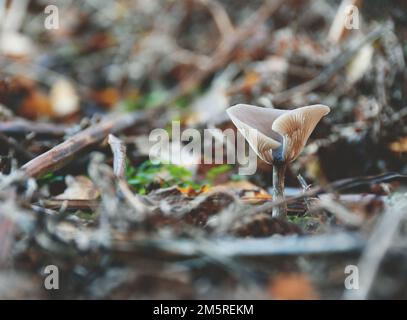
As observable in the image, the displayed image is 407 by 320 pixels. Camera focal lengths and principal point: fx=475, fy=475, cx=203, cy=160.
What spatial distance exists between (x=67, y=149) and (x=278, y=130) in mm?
775

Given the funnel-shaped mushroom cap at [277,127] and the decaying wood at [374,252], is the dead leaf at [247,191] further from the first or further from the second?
the decaying wood at [374,252]

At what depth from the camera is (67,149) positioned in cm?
165

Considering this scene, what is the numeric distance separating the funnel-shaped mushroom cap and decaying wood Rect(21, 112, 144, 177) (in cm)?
60

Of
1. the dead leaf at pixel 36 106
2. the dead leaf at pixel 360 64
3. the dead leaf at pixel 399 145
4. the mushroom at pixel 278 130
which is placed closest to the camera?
the mushroom at pixel 278 130

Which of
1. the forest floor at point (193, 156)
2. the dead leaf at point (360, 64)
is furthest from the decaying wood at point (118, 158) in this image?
the dead leaf at point (360, 64)

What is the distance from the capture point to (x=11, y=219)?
1.03m

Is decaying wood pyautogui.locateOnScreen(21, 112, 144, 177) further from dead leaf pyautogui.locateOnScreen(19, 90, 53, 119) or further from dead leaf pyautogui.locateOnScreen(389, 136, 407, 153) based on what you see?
dead leaf pyautogui.locateOnScreen(389, 136, 407, 153)

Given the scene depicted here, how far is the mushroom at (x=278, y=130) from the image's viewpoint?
4.06 feet

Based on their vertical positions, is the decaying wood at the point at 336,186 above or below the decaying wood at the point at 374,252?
above

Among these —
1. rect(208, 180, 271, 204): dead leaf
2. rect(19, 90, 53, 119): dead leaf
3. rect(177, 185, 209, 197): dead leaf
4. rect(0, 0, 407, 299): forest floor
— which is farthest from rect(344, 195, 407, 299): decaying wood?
rect(19, 90, 53, 119): dead leaf

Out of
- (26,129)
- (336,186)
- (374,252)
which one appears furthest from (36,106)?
(374,252)

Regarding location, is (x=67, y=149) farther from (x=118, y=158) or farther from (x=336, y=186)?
(x=336, y=186)

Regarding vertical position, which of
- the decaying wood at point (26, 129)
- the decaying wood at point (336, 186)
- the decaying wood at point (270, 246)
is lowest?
the decaying wood at point (270, 246)
